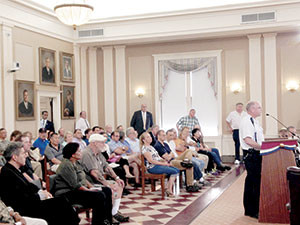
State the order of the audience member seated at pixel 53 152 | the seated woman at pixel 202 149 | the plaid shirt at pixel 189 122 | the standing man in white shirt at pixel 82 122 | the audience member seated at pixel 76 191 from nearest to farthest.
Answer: the audience member seated at pixel 76 191 < the audience member seated at pixel 53 152 < the seated woman at pixel 202 149 < the plaid shirt at pixel 189 122 < the standing man in white shirt at pixel 82 122

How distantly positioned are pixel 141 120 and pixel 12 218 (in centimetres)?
894

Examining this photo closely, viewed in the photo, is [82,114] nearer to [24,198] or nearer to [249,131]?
[249,131]

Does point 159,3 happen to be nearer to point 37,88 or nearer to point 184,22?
point 184,22

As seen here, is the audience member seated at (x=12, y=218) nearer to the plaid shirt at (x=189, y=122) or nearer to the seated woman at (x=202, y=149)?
the seated woman at (x=202, y=149)

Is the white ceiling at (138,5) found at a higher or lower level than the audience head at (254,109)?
higher

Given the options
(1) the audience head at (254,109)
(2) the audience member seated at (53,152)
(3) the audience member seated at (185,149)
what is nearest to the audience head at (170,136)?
(3) the audience member seated at (185,149)

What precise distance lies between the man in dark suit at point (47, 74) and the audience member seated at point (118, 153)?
12.9 feet

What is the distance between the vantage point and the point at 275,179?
16.7ft

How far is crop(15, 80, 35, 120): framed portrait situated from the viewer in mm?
10109

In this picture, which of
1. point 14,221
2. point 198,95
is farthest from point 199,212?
point 198,95

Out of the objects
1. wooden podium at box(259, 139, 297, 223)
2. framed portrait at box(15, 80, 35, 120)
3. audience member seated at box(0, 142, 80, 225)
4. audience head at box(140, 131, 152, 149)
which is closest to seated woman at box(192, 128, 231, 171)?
audience head at box(140, 131, 152, 149)

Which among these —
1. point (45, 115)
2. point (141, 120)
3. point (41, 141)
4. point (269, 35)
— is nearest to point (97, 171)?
point (41, 141)

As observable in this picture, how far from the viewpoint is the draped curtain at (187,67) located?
12.7m

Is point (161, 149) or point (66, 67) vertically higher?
point (66, 67)
